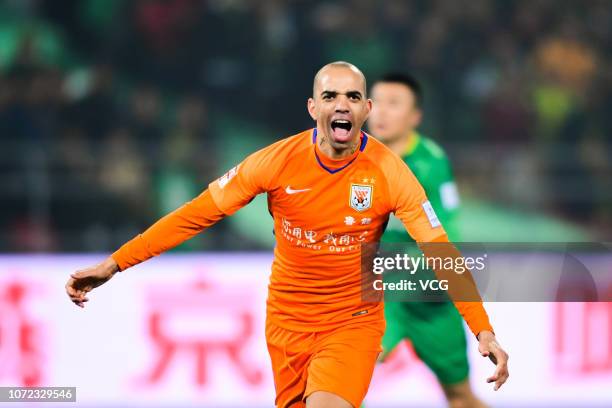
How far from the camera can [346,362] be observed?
493cm

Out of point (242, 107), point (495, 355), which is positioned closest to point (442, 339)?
point (495, 355)

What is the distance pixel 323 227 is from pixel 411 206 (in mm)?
398

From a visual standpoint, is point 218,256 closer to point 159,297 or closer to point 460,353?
point 159,297

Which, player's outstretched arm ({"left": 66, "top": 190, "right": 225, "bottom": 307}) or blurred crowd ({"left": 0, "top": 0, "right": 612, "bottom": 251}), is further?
blurred crowd ({"left": 0, "top": 0, "right": 612, "bottom": 251})

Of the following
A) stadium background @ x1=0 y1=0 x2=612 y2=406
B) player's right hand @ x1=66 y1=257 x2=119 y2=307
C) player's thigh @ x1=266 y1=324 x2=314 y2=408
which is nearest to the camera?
player's right hand @ x1=66 y1=257 x2=119 y2=307

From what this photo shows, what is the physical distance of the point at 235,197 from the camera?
16.5 ft

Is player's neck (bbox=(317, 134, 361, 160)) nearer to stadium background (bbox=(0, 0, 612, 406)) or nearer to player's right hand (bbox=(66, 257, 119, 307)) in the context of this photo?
player's right hand (bbox=(66, 257, 119, 307))

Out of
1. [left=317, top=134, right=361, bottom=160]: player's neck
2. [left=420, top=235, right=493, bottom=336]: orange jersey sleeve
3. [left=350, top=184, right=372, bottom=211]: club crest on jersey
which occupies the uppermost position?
[left=317, top=134, right=361, bottom=160]: player's neck

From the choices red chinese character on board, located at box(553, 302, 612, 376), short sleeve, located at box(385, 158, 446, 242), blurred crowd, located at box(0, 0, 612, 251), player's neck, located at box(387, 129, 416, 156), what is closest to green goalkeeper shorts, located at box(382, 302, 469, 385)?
player's neck, located at box(387, 129, 416, 156)

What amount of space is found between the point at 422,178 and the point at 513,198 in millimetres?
4020

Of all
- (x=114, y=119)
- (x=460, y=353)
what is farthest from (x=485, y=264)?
(x=114, y=119)

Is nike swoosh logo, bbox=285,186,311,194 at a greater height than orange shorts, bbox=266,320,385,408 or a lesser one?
greater

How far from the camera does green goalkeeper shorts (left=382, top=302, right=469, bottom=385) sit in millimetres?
6527

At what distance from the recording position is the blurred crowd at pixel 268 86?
1033 centimetres
